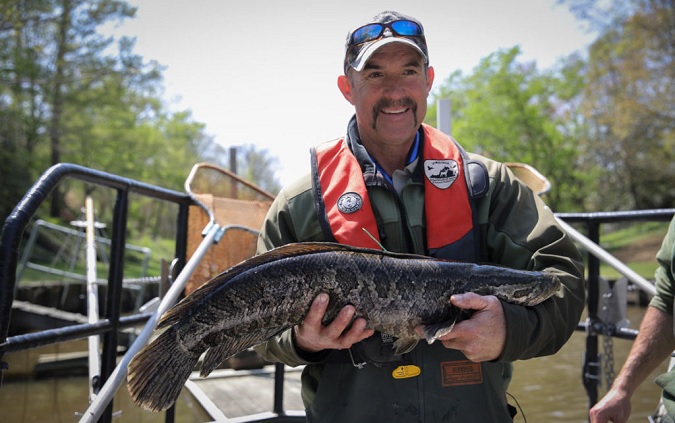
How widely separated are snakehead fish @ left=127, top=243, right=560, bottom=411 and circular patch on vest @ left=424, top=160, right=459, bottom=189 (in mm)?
434

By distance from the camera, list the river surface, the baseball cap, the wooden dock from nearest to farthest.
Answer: the baseball cap, the wooden dock, the river surface

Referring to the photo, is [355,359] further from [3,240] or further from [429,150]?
[3,240]

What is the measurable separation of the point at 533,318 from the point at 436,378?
1.55ft

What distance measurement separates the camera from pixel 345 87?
293 cm

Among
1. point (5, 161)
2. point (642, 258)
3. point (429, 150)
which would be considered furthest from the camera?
point (642, 258)

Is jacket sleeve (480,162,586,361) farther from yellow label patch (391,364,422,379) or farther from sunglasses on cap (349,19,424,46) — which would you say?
sunglasses on cap (349,19,424,46)

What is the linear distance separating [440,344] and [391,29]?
1.48 m

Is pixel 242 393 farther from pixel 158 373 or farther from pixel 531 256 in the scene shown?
pixel 531 256

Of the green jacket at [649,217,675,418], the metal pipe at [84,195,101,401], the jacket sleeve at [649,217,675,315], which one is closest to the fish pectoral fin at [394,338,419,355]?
the green jacket at [649,217,675,418]

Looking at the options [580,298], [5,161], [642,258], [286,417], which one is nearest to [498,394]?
[580,298]

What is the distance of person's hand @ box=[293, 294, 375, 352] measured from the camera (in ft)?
7.10

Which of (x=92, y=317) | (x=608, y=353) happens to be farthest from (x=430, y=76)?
(x=92, y=317)

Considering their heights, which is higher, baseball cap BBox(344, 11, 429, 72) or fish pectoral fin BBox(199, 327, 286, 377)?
baseball cap BBox(344, 11, 429, 72)

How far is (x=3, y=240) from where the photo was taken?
2121mm
